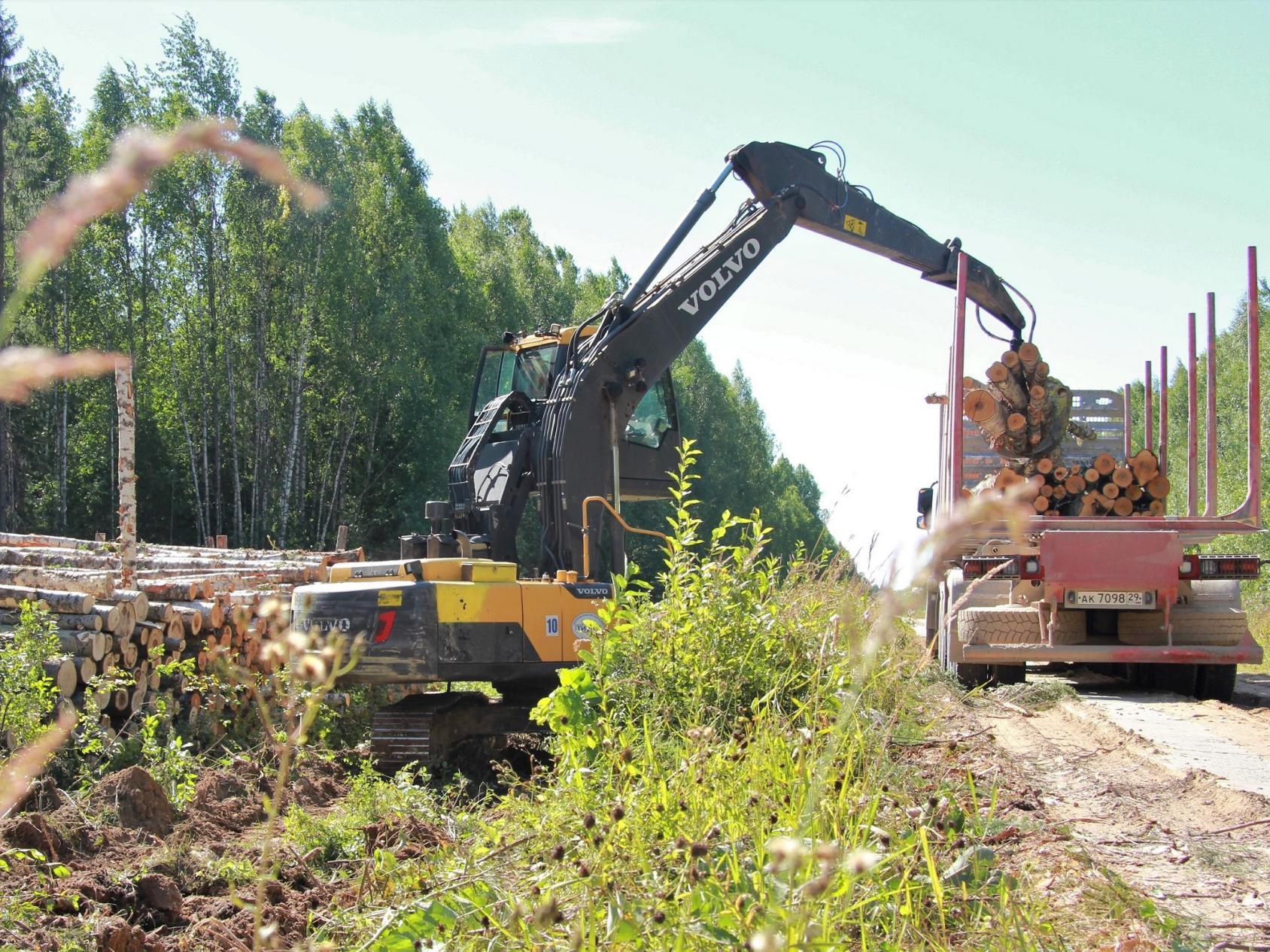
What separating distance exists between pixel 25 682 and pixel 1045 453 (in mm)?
8802

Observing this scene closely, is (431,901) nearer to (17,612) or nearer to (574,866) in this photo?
(574,866)

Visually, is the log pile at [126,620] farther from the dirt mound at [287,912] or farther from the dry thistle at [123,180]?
the dry thistle at [123,180]

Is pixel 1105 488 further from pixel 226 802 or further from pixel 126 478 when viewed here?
pixel 126 478

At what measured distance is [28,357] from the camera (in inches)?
30.9

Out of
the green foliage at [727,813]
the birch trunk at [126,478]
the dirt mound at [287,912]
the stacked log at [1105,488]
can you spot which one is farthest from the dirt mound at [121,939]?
the stacked log at [1105,488]

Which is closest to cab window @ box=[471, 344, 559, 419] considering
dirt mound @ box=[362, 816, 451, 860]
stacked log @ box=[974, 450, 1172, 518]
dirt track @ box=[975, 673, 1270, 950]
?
stacked log @ box=[974, 450, 1172, 518]

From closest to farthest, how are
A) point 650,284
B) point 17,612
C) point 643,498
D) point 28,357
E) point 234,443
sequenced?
1. point 28,357
2. point 17,612
3. point 643,498
4. point 650,284
5. point 234,443

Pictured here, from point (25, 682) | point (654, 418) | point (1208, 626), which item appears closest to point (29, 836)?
point (25, 682)

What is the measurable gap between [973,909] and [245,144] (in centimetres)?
297

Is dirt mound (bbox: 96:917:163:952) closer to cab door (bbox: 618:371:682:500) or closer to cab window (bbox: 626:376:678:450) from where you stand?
cab door (bbox: 618:371:682:500)

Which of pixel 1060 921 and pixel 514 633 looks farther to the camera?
pixel 514 633

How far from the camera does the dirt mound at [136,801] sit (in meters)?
5.78

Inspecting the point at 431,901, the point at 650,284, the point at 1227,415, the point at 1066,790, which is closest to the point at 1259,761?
the point at 1066,790

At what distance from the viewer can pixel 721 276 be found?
1049cm
